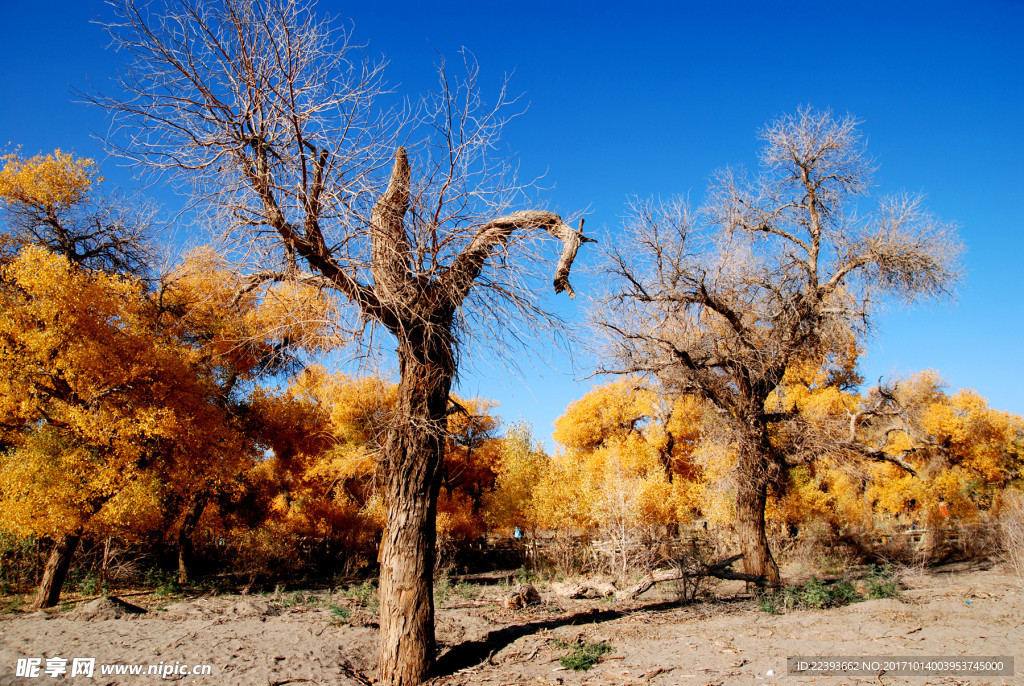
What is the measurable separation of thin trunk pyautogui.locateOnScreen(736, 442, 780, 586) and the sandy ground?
3.34 ft

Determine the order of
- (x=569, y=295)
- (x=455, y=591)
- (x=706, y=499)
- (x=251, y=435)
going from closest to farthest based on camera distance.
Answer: (x=569, y=295) < (x=455, y=591) < (x=251, y=435) < (x=706, y=499)

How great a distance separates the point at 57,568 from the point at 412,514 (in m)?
10.2

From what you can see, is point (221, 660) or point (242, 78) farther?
Result: point (221, 660)

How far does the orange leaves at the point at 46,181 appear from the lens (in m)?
13.2

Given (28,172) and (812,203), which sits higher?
(28,172)

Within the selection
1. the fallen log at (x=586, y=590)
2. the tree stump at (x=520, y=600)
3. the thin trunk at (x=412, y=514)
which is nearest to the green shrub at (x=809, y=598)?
the fallen log at (x=586, y=590)

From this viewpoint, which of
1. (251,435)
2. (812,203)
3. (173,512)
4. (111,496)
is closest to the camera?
(111,496)

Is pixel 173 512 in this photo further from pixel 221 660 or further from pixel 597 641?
pixel 597 641

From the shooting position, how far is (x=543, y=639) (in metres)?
7.50

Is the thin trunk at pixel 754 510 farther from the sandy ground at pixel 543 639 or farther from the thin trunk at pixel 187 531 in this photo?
the thin trunk at pixel 187 531

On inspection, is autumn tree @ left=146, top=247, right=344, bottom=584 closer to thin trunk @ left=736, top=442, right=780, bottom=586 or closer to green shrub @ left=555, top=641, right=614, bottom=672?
green shrub @ left=555, top=641, right=614, bottom=672

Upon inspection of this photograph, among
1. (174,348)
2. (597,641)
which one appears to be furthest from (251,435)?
(597,641)

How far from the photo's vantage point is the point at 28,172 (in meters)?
13.3

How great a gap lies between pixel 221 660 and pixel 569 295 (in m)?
6.08
